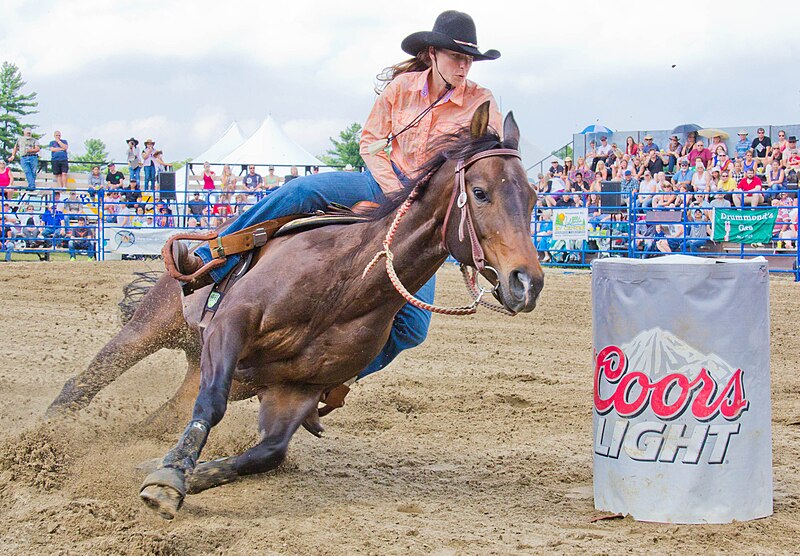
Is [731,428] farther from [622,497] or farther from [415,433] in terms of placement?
[415,433]

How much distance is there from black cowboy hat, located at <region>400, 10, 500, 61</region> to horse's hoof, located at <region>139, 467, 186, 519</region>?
93.6 inches

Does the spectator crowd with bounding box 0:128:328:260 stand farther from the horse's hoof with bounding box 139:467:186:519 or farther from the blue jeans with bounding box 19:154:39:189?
the horse's hoof with bounding box 139:467:186:519

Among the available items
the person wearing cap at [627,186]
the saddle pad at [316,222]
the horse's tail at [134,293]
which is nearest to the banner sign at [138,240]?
the person wearing cap at [627,186]

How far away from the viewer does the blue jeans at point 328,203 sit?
4.77 meters

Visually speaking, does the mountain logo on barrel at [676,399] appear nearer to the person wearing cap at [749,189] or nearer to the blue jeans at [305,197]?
the blue jeans at [305,197]

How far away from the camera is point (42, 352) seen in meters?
8.07

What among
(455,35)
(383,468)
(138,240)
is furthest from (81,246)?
(455,35)

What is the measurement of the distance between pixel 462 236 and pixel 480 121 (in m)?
0.51

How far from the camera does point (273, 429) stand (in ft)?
14.6

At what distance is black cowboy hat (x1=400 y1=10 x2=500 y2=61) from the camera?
446 centimetres

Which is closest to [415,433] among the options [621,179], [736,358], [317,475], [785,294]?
[317,475]

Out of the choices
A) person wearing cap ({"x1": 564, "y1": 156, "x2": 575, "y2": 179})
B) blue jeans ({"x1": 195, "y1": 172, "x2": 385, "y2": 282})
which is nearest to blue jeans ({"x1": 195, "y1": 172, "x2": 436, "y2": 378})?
blue jeans ({"x1": 195, "y1": 172, "x2": 385, "y2": 282})

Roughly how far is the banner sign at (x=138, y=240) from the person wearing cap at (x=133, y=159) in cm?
434

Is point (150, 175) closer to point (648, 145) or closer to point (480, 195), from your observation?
point (648, 145)
